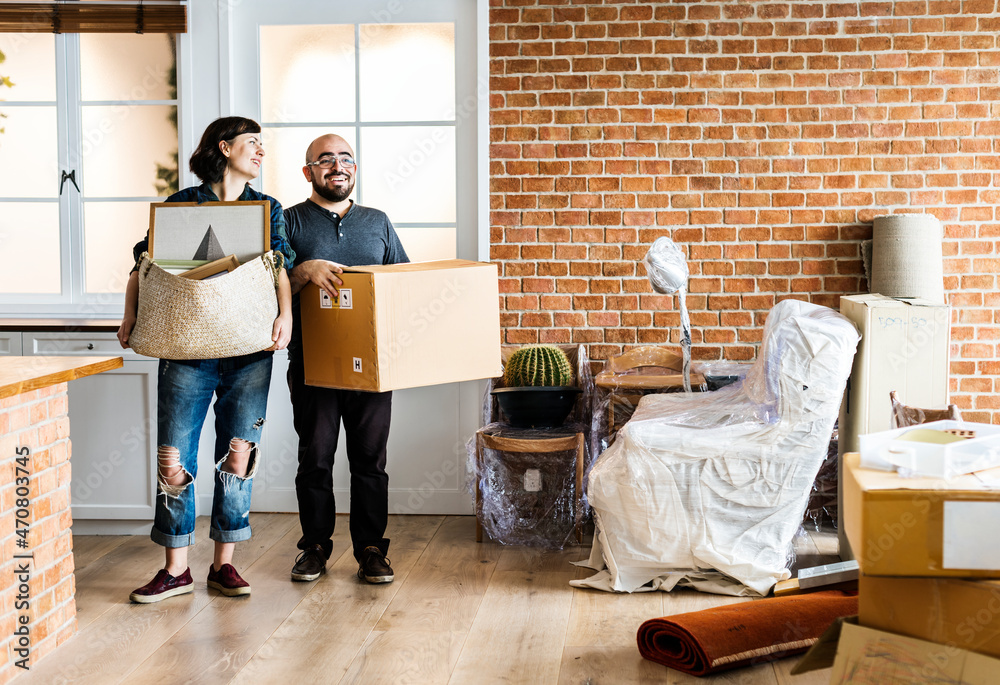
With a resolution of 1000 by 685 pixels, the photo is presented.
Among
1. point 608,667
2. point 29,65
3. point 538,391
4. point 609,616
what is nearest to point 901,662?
point 608,667

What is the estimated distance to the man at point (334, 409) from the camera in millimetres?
2734

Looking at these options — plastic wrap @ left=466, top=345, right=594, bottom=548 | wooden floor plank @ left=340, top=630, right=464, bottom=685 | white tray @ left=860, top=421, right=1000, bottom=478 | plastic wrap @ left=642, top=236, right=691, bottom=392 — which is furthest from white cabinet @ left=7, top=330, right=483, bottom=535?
white tray @ left=860, top=421, right=1000, bottom=478

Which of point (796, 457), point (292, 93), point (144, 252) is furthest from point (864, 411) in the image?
point (292, 93)

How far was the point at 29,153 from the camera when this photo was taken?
11.8ft

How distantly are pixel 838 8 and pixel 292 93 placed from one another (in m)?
2.14

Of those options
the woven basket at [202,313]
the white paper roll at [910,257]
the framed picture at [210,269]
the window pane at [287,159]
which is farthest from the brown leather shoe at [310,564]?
the white paper roll at [910,257]

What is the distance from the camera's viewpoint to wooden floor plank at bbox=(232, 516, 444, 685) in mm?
2135

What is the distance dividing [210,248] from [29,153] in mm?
1651

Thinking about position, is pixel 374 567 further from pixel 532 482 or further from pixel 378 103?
pixel 378 103

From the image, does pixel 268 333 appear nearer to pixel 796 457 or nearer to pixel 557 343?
pixel 557 343

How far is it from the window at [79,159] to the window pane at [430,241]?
98 centimetres

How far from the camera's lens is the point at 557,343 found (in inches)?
139

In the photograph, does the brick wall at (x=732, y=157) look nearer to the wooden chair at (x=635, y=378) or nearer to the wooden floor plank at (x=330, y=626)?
the wooden chair at (x=635, y=378)

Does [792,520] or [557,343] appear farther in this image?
[557,343]
